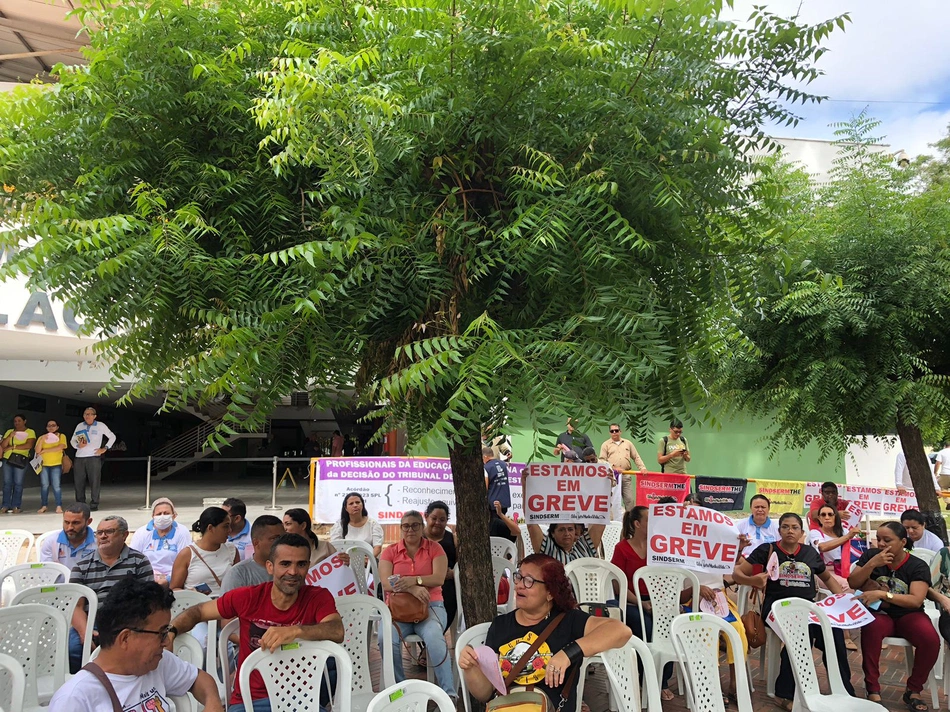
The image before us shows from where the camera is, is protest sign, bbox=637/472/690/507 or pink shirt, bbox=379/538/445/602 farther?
protest sign, bbox=637/472/690/507

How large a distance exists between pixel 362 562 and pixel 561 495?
204cm

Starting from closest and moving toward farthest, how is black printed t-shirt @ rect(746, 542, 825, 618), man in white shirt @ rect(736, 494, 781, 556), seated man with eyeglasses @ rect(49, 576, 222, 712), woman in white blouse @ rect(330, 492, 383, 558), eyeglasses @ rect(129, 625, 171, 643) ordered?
seated man with eyeglasses @ rect(49, 576, 222, 712) < eyeglasses @ rect(129, 625, 171, 643) < black printed t-shirt @ rect(746, 542, 825, 618) < man in white shirt @ rect(736, 494, 781, 556) < woman in white blouse @ rect(330, 492, 383, 558)

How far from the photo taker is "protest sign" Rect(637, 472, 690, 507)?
44.4 ft

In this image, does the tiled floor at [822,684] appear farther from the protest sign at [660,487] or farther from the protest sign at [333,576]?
the protest sign at [660,487]

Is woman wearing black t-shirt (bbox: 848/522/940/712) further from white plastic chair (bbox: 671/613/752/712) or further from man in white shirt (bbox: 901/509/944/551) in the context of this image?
white plastic chair (bbox: 671/613/752/712)

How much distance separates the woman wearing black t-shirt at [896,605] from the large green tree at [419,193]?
3.05 meters

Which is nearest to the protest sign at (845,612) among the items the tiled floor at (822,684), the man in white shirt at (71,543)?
the tiled floor at (822,684)

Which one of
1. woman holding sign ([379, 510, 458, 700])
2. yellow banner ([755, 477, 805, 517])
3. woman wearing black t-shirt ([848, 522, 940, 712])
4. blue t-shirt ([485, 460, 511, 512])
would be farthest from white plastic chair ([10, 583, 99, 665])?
yellow banner ([755, 477, 805, 517])

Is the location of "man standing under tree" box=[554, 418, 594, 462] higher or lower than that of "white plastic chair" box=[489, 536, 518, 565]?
higher

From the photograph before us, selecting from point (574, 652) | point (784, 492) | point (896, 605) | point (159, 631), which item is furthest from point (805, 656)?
point (784, 492)

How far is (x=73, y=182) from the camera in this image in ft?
14.2

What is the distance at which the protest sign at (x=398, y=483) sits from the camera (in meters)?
11.9

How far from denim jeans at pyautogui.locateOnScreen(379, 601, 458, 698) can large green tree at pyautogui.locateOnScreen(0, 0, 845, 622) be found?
2.33m

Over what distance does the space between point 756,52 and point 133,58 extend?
10.8 feet
